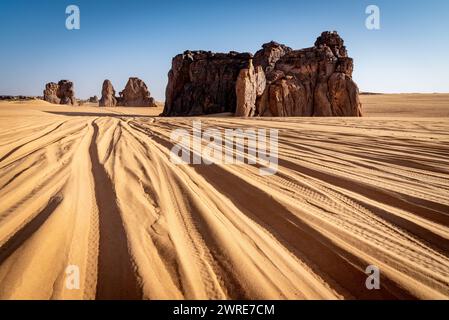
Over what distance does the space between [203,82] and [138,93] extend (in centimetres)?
2645

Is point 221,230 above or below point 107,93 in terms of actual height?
below

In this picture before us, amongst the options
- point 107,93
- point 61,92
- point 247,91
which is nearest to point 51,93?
point 61,92

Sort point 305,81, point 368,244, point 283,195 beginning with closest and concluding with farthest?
1. point 368,244
2. point 283,195
3. point 305,81

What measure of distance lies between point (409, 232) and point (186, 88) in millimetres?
28825

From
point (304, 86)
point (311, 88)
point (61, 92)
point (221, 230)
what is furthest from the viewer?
point (61, 92)

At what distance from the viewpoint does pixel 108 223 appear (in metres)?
2.25

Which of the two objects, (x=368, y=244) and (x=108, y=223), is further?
(x=108, y=223)

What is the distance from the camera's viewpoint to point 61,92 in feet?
170

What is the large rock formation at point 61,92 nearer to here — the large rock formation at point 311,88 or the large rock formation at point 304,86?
the large rock formation at point 304,86

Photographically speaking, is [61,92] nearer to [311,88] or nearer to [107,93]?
[107,93]

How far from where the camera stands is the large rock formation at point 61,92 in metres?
51.1

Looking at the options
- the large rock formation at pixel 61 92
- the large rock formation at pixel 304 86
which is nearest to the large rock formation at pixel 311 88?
the large rock formation at pixel 304 86
